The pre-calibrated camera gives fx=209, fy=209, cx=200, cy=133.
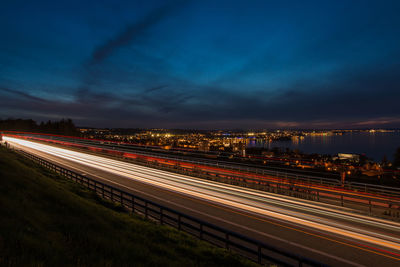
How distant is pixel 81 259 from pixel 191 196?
10367 mm

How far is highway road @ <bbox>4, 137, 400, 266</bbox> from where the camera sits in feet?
26.0

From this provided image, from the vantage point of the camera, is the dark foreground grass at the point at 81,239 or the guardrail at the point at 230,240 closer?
the dark foreground grass at the point at 81,239

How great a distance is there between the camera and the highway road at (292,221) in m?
7.92

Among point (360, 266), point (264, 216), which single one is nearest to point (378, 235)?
point (360, 266)

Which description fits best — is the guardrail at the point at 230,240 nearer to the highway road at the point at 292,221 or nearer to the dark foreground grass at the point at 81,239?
the dark foreground grass at the point at 81,239

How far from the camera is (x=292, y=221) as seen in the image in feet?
34.7

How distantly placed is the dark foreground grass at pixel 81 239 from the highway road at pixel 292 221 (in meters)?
3.24

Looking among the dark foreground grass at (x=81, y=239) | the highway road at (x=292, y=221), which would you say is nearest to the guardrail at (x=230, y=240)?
the dark foreground grass at (x=81, y=239)

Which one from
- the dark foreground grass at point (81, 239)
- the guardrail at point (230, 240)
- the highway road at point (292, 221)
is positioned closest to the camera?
the dark foreground grass at point (81, 239)

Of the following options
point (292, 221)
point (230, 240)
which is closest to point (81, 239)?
point (230, 240)

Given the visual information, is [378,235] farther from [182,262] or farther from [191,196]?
[191,196]

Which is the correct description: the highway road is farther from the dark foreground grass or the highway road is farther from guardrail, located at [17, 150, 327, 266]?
the dark foreground grass

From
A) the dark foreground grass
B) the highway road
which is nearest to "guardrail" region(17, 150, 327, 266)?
the dark foreground grass

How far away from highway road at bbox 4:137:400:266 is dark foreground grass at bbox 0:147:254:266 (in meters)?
3.24
